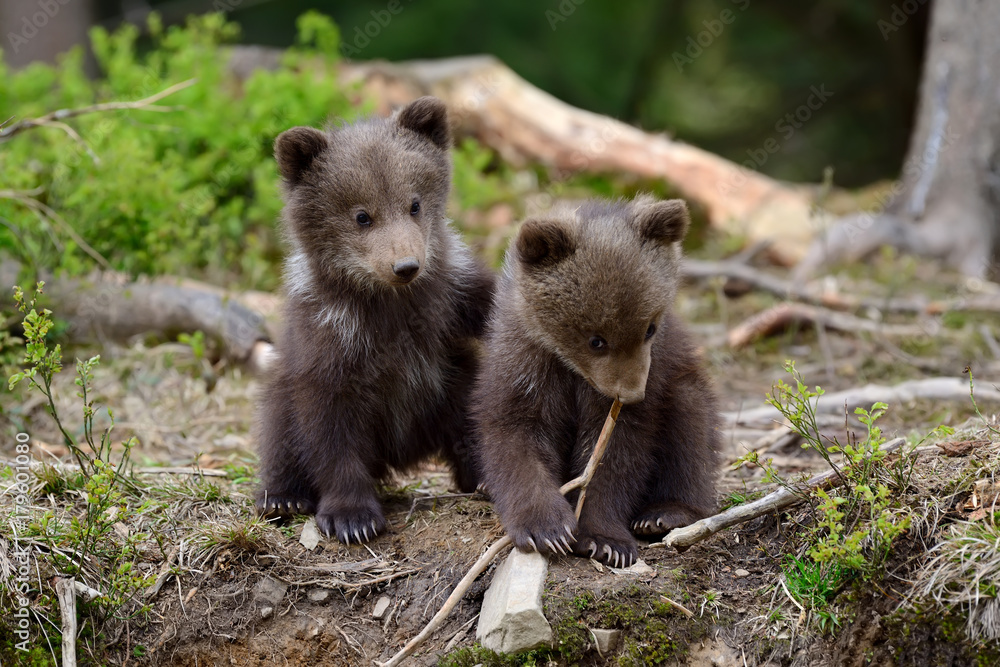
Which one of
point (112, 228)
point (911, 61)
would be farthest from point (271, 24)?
point (911, 61)

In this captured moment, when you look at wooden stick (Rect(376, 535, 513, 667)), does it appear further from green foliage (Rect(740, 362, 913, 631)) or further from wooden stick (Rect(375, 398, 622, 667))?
green foliage (Rect(740, 362, 913, 631))

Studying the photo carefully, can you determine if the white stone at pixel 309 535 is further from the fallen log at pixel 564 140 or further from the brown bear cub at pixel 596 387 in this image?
the fallen log at pixel 564 140

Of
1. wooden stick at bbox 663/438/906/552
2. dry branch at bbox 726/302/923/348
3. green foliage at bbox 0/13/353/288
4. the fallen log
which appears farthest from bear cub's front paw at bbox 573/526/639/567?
the fallen log

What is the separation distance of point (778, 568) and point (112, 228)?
5.91 metres

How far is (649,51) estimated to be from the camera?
1650 centimetres

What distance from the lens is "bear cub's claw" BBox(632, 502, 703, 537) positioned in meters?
4.55

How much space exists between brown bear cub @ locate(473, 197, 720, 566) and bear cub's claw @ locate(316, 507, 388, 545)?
26.3 inches

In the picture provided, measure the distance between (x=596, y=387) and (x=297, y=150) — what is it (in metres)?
2.10

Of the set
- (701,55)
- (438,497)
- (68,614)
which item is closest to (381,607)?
(438,497)

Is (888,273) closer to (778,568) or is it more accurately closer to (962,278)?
(962,278)

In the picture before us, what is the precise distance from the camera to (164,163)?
348 inches

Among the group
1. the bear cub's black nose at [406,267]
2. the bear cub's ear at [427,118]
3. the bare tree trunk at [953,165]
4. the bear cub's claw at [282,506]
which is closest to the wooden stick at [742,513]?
the bear cub's black nose at [406,267]

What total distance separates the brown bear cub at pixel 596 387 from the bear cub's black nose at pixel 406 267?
469 millimetres

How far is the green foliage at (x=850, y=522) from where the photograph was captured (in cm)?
383
